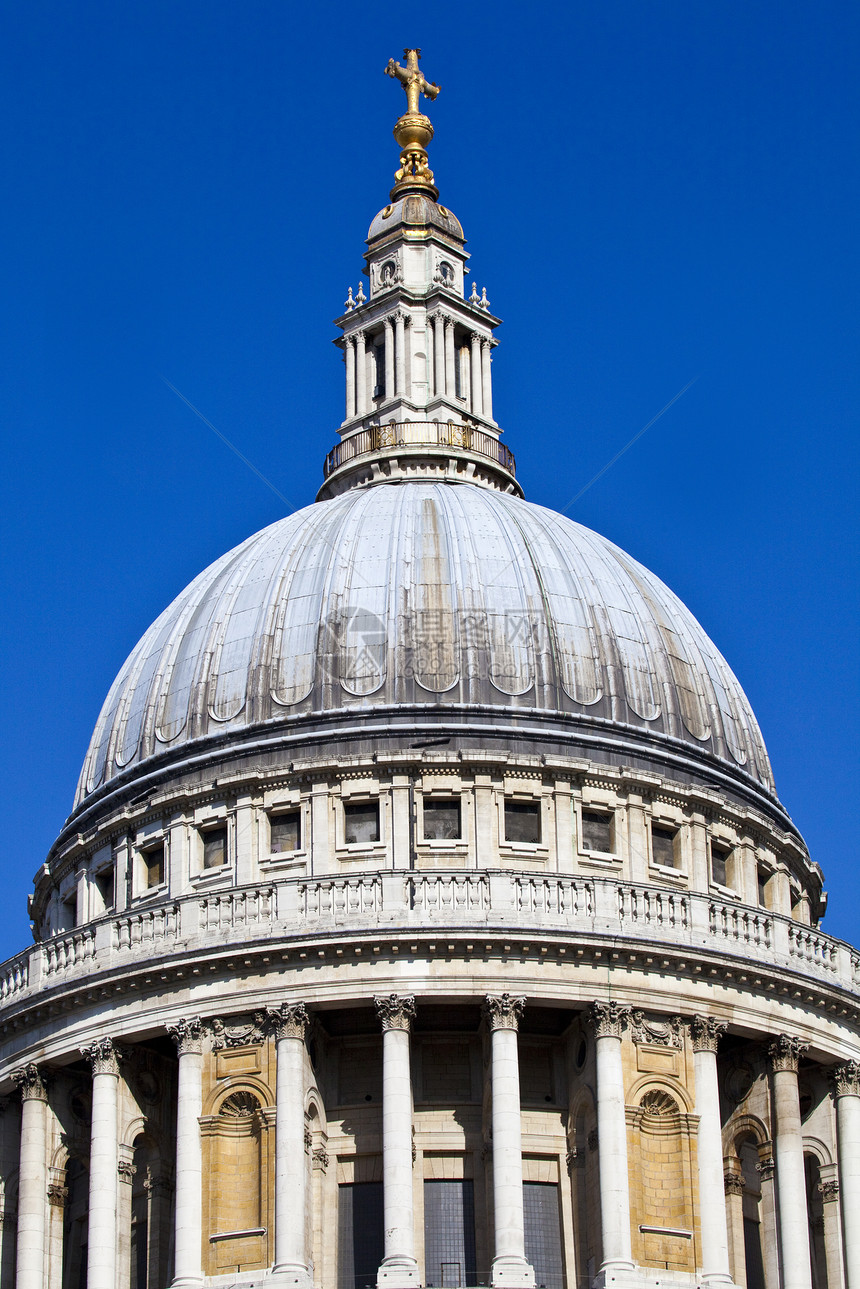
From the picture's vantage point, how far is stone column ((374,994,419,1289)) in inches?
2287

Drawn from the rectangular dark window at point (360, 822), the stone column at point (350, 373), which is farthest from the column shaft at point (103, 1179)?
the stone column at point (350, 373)

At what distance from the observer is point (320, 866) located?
64.9m

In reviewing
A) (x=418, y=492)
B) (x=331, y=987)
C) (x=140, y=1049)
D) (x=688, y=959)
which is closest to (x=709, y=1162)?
(x=688, y=959)

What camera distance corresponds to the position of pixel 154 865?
68.3 m

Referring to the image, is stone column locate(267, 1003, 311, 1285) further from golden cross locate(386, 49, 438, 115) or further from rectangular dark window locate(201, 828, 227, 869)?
golden cross locate(386, 49, 438, 115)

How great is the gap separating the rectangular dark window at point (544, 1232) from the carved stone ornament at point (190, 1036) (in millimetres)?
7711

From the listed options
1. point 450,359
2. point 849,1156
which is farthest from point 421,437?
point 849,1156

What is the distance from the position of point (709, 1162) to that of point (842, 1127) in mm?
4958

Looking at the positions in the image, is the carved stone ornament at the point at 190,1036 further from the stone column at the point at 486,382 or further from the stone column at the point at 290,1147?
the stone column at the point at 486,382

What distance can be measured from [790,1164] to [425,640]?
1522cm

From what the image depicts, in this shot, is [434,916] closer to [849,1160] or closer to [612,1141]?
[612,1141]

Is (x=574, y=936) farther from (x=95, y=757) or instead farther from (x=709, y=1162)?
(x=95, y=757)

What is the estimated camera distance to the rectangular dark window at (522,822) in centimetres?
6588

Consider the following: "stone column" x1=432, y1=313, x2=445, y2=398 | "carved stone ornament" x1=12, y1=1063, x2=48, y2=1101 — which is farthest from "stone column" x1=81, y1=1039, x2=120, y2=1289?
"stone column" x1=432, y1=313, x2=445, y2=398
